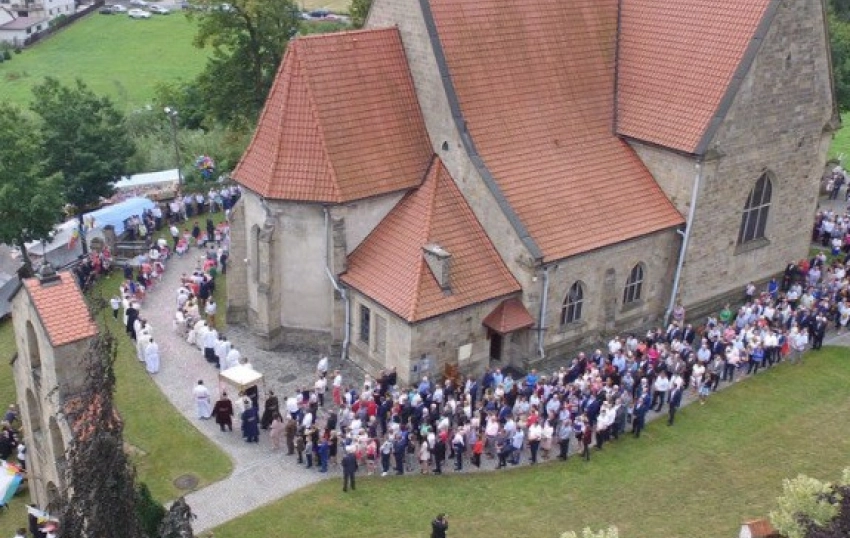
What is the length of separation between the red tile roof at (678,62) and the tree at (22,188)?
24.3m

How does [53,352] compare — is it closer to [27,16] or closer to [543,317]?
[543,317]

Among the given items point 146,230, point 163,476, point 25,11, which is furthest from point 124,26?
point 163,476

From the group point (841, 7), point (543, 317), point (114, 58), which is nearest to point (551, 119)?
point (543, 317)

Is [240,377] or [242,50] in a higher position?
[242,50]

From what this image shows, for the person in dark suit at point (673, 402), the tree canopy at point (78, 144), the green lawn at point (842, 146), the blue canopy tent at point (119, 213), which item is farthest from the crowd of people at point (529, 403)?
the green lawn at point (842, 146)

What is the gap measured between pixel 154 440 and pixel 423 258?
10913 millimetres

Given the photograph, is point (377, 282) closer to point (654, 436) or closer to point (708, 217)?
point (654, 436)

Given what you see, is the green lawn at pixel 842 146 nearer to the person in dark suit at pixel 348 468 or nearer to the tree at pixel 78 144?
the tree at pixel 78 144

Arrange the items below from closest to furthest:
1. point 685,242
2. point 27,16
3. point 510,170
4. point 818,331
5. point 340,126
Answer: point 340,126, point 510,170, point 818,331, point 685,242, point 27,16

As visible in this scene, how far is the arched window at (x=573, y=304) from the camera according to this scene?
109ft

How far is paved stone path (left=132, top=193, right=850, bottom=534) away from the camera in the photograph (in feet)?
84.8

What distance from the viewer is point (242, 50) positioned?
52719 millimetres

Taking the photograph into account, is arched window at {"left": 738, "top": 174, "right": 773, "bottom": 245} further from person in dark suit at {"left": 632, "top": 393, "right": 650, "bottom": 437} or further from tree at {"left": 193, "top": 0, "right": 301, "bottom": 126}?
tree at {"left": 193, "top": 0, "right": 301, "bottom": 126}

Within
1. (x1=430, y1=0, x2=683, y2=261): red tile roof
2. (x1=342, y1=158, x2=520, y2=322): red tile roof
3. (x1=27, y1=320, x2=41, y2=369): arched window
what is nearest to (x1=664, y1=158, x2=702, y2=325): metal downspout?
(x1=430, y1=0, x2=683, y2=261): red tile roof
